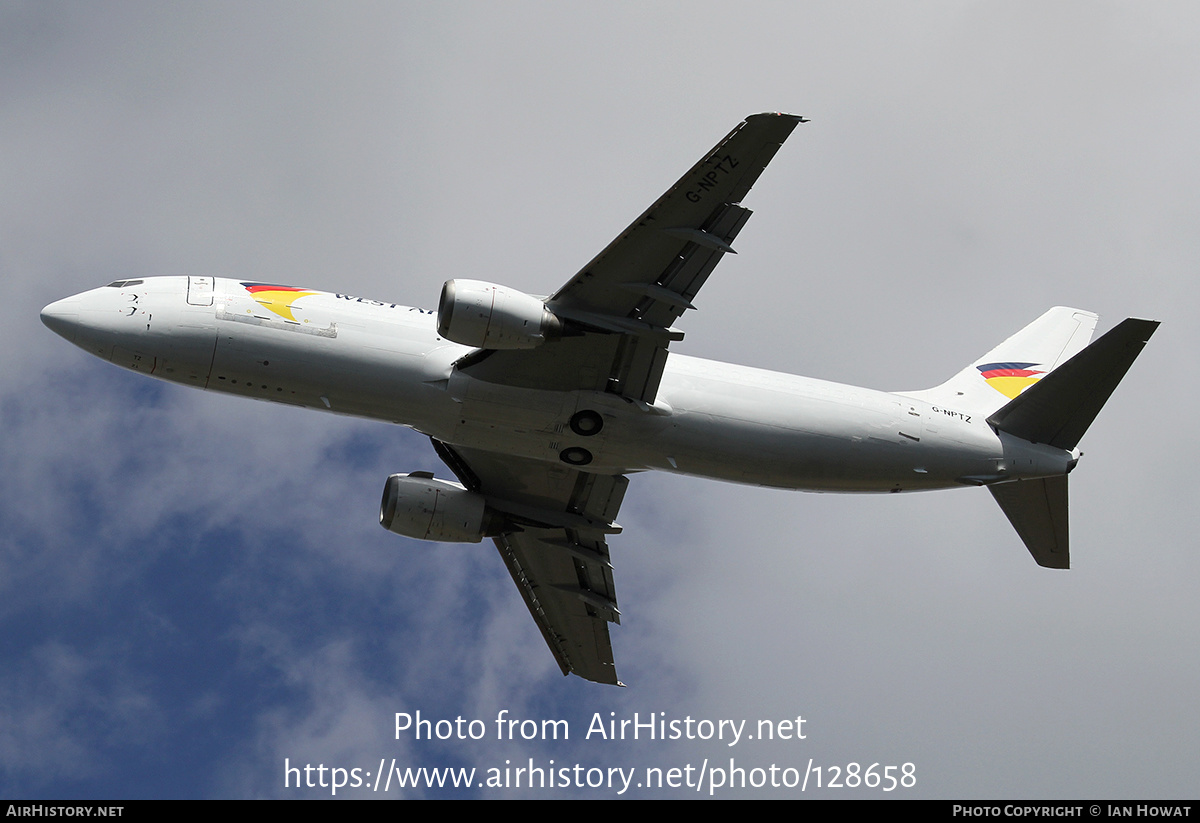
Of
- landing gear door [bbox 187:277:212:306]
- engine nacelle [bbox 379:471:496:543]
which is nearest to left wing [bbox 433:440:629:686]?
engine nacelle [bbox 379:471:496:543]

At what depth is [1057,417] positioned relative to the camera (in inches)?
1421

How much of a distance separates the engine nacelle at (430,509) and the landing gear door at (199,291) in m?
9.21

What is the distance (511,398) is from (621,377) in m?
3.08

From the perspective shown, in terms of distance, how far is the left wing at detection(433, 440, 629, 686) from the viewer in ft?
132

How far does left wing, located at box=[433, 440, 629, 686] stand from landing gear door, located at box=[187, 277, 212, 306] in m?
9.28

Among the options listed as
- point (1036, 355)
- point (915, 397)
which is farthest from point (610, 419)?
point (1036, 355)

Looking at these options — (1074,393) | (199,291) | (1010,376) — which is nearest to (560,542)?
(199,291)

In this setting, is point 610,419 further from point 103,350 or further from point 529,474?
point 103,350

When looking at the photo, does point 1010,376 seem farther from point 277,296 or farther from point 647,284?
point 277,296

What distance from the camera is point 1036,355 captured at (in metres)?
42.2

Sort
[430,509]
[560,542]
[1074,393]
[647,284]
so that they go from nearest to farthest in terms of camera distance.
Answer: [647,284], [1074,393], [430,509], [560,542]

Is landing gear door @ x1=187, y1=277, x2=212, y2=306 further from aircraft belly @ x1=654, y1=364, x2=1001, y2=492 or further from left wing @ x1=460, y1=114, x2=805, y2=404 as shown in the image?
aircraft belly @ x1=654, y1=364, x2=1001, y2=492

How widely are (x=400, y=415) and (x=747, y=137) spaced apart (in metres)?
12.1

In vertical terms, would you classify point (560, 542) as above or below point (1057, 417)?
below
